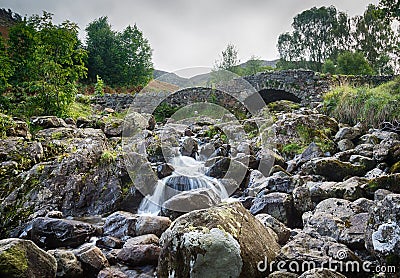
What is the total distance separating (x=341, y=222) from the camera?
3449mm

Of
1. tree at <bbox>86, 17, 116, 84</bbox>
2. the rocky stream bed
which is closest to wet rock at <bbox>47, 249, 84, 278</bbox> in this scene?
the rocky stream bed

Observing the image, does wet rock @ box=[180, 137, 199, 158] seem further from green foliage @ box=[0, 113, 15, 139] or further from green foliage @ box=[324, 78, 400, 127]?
green foliage @ box=[324, 78, 400, 127]

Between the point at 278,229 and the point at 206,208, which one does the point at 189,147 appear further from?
the point at 278,229

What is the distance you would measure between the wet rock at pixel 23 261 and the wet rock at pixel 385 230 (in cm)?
309

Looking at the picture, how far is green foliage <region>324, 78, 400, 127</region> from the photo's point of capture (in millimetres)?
8773

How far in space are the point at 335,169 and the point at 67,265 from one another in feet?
16.0

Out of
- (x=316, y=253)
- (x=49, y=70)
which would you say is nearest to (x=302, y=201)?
(x=316, y=253)

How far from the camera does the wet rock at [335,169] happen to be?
19.4ft

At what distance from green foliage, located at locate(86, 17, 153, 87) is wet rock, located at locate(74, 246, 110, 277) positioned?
19.3 m

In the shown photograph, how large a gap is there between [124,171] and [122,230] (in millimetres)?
2276

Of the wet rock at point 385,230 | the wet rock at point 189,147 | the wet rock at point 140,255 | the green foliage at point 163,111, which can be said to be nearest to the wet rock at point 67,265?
the wet rock at point 140,255

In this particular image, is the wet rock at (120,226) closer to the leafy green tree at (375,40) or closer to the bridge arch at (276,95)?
the bridge arch at (276,95)

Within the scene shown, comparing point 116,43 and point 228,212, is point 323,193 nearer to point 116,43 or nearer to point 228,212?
point 228,212

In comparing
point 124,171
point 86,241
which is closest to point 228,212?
point 86,241
